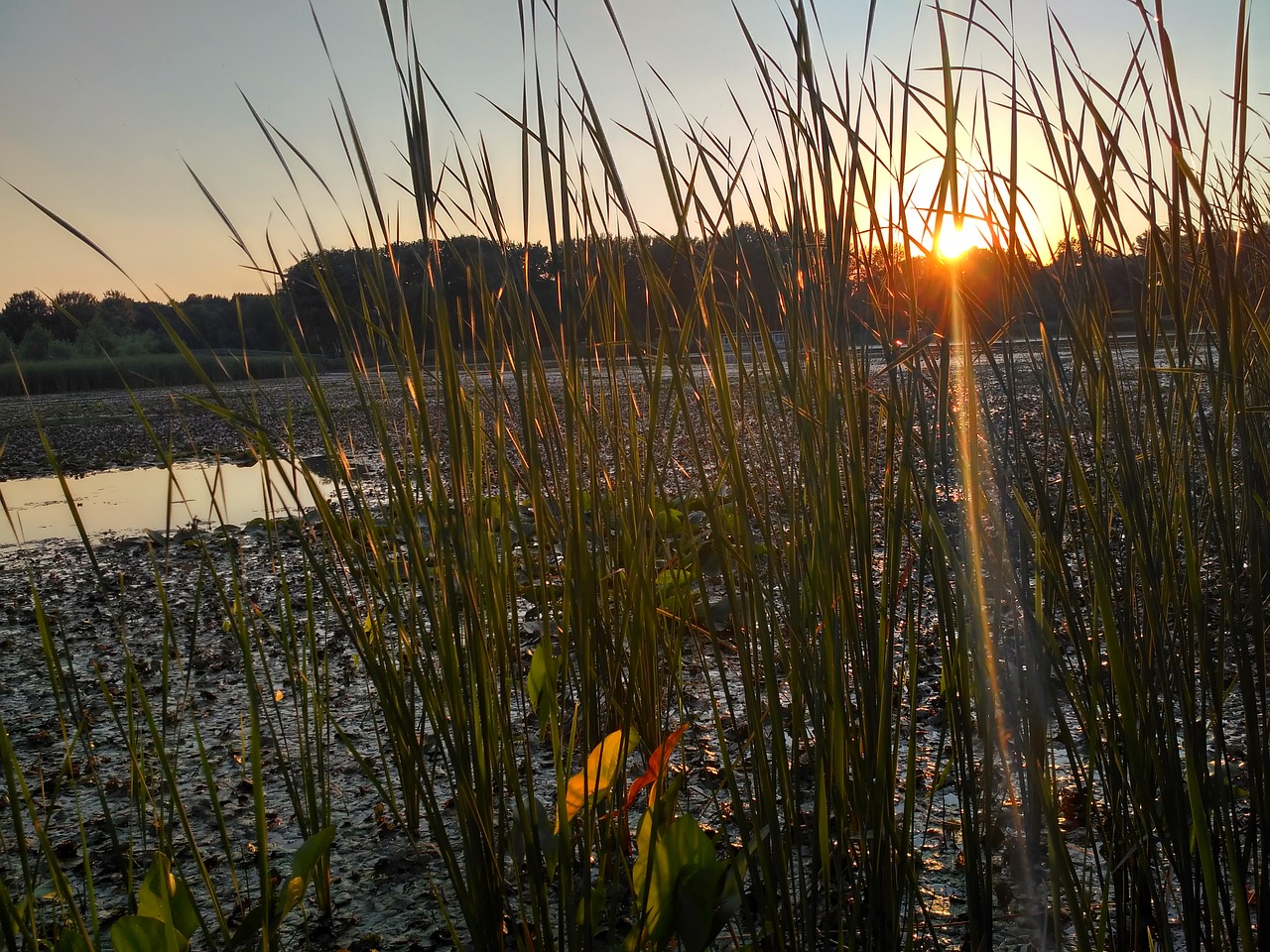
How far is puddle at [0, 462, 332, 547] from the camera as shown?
409 cm

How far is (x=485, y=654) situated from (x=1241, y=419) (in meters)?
0.58

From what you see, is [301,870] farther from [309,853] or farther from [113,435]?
[113,435]

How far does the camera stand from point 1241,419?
2.19 feet

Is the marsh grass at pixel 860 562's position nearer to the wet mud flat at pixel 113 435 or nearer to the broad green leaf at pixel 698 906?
the broad green leaf at pixel 698 906

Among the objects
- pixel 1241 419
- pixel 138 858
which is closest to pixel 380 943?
pixel 138 858

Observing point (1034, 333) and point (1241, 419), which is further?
point (1034, 333)

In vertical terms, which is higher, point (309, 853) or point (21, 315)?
point (21, 315)

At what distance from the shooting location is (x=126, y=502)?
4.84m

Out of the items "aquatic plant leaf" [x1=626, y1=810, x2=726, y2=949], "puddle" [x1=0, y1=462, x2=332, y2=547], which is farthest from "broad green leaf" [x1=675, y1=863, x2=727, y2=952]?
"puddle" [x1=0, y1=462, x2=332, y2=547]

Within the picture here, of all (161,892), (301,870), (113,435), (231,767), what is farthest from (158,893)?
(113,435)

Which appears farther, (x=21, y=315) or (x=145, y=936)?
(x=21, y=315)

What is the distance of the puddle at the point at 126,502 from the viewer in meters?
4.09

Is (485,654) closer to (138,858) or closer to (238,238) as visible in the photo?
(238,238)

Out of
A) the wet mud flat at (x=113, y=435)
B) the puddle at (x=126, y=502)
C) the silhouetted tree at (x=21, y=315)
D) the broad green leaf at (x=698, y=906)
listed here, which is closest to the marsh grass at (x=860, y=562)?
the broad green leaf at (x=698, y=906)
